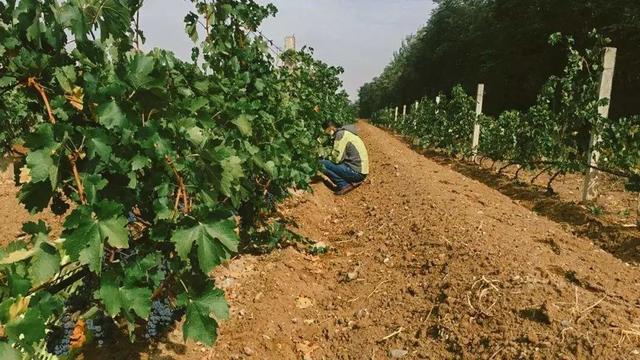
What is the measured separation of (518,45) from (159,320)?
3211 centimetres

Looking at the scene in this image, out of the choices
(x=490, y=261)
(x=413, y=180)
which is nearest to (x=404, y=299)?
(x=490, y=261)

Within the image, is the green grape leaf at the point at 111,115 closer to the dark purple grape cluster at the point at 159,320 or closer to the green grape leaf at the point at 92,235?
the green grape leaf at the point at 92,235

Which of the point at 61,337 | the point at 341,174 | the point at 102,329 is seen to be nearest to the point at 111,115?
the point at 61,337

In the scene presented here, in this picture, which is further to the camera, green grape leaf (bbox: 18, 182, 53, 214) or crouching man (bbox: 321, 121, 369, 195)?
crouching man (bbox: 321, 121, 369, 195)

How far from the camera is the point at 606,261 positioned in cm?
432

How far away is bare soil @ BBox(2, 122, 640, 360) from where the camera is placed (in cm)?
269

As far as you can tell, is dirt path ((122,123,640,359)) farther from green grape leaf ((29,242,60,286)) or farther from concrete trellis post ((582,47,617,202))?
concrete trellis post ((582,47,617,202))

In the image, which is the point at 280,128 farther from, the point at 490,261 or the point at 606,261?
the point at 606,261

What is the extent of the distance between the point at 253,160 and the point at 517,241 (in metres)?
2.21

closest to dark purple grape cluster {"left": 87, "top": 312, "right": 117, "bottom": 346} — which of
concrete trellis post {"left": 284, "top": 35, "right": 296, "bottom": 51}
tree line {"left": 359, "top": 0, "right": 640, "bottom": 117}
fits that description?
concrete trellis post {"left": 284, "top": 35, "right": 296, "bottom": 51}

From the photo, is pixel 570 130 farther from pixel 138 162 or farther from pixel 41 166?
pixel 41 166

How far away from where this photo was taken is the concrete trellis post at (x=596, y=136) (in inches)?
255

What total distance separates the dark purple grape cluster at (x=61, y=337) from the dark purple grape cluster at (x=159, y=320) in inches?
16.7

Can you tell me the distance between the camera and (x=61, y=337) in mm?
2715
